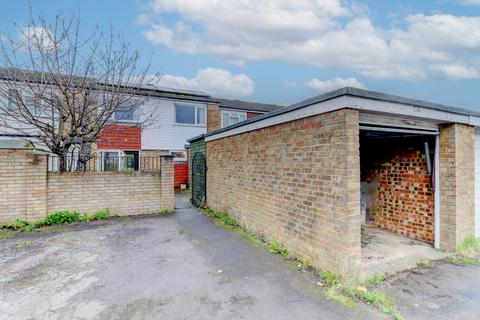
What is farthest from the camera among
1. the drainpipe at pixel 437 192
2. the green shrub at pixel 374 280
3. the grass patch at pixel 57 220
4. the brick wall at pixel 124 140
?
the brick wall at pixel 124 140

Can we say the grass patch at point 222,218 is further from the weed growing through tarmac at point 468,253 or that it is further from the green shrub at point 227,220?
the weed growing through tarmac at point 468,253

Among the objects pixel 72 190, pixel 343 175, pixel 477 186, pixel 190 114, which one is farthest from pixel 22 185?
pixel 477 186

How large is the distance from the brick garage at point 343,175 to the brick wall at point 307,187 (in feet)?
0.05

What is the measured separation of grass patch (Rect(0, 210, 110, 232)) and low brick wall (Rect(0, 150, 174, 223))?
0.40 feet

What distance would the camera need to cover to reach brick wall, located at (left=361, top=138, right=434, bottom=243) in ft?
17.0

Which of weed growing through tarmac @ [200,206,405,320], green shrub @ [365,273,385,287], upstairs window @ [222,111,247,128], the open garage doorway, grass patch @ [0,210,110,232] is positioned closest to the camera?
weed growing through tarmac @ [200,206,405,320]

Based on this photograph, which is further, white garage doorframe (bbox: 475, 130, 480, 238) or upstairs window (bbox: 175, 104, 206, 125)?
upstairs window (bbox: 175, 104, 206, 125)

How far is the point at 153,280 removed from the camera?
11.7 feet

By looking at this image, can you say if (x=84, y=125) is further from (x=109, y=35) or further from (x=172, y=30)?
(x=172, y=30)

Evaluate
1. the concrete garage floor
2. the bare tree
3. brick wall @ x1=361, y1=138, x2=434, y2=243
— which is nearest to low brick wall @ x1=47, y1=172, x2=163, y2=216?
the bare tree

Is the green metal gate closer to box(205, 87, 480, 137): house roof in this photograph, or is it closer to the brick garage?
the brick garage

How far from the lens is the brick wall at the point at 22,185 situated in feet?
21.0

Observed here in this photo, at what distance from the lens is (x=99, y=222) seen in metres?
7.07

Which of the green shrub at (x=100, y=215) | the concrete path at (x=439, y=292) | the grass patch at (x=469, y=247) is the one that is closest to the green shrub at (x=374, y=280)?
the concrete path at (x=439, y=292)
